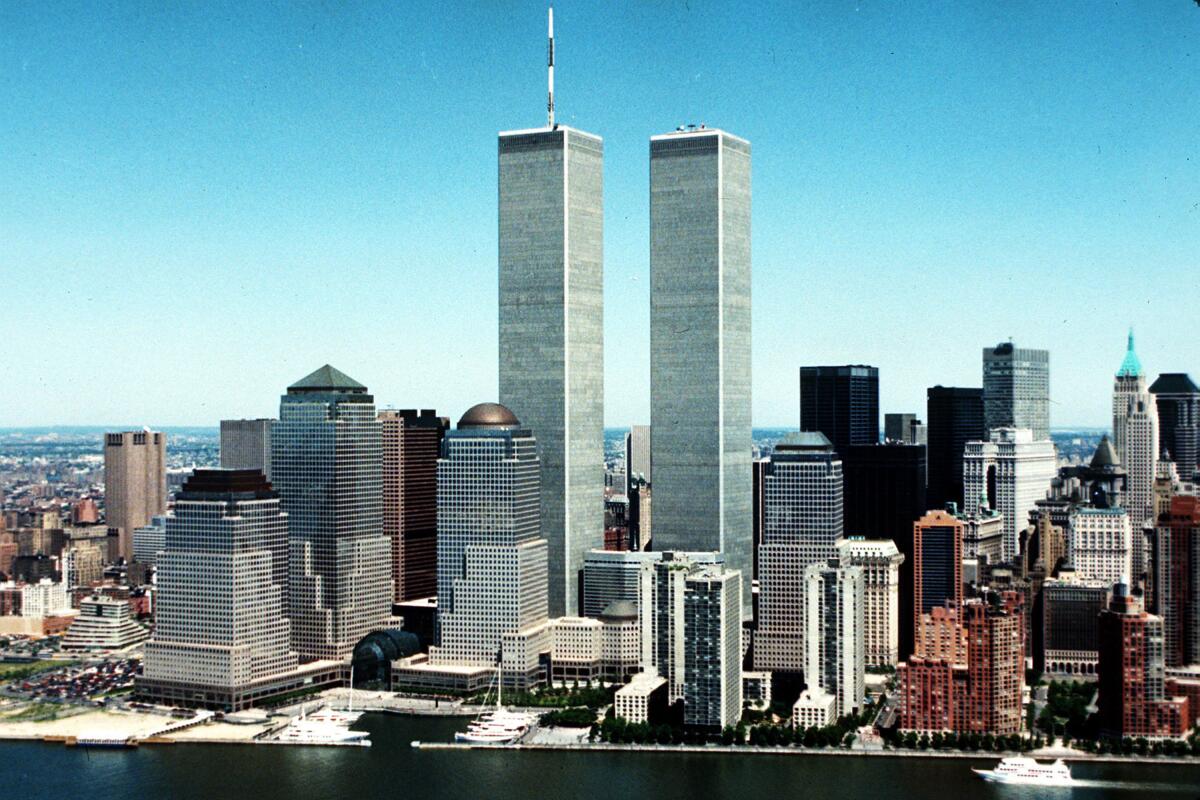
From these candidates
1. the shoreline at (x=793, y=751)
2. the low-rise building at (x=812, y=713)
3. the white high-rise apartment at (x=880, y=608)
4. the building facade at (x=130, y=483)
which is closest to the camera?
the shoreline at (x=793, y=751)

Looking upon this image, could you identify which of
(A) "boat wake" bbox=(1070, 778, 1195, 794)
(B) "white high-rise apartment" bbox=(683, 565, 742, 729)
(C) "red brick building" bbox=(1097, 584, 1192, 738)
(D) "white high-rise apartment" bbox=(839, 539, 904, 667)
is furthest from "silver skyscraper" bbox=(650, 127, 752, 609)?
(A) "boat wake" bbox=(1070, 778, 1195, 794)

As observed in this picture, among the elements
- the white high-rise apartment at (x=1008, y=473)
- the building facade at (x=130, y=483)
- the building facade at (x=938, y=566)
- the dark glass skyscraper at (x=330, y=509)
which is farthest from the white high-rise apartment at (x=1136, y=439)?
the building facade at (x=130, y=483)

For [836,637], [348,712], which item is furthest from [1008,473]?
[348,712]

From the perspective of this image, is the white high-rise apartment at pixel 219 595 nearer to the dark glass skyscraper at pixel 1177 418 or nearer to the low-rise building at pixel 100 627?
the low-rise building at pixel 100 627

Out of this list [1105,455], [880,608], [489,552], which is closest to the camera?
[489,552]

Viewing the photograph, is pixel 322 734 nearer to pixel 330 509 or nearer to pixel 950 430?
pixel 330 509

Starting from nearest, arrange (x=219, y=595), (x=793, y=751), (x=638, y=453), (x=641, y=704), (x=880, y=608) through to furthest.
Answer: (x=793, y=751), (x=641, y=704), (x=219, y=595), (x=880, y=608), (x=638, y=453)
